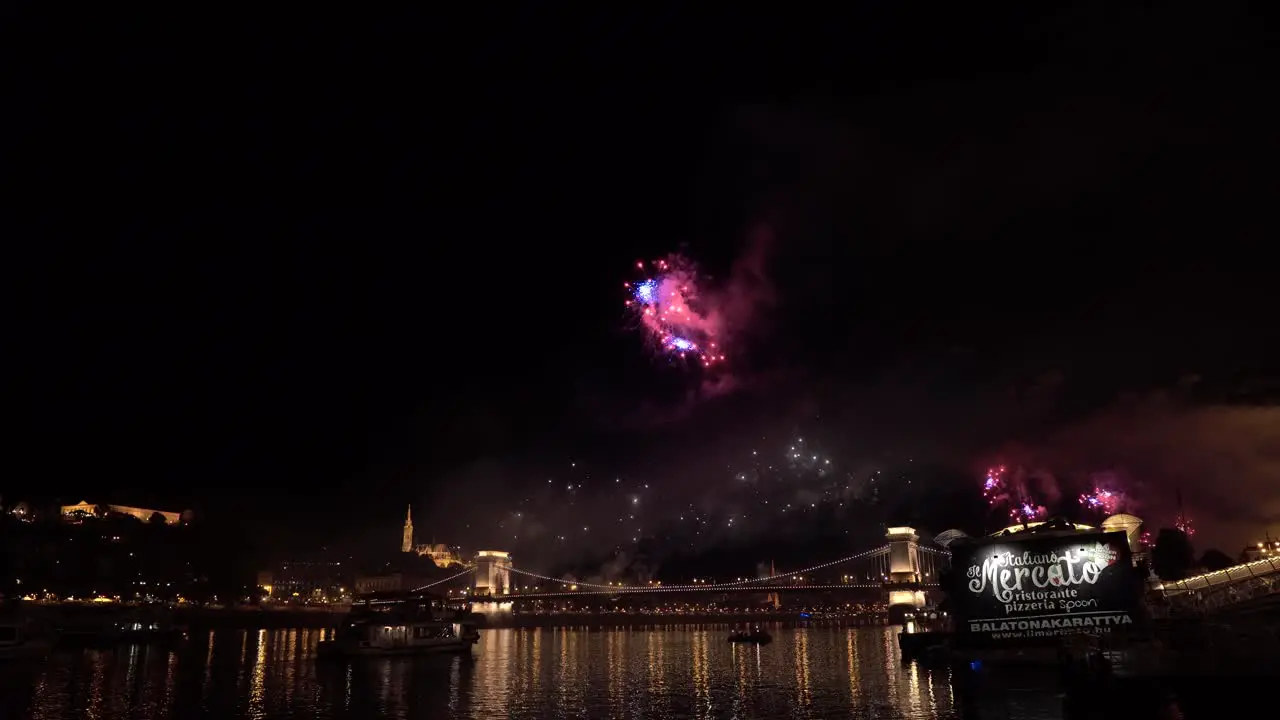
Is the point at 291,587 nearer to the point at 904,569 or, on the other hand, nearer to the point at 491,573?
the point at 491,573

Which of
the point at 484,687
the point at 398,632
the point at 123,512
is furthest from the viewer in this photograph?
the point at 123,512

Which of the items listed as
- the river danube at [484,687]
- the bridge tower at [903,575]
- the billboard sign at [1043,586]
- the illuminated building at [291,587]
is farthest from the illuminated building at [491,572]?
the billboard sign at [1043,586]

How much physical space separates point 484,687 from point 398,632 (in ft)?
81.4

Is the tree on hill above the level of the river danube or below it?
above

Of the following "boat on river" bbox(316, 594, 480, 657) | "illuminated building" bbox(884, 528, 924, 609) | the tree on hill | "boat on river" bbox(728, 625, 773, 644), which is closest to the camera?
"boat on river" bbox(316, 594, 480, 657)

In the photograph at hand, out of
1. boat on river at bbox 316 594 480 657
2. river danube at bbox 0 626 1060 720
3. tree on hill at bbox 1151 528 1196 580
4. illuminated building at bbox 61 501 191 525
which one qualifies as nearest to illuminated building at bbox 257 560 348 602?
illuminated building at bbox 61 501 191 525

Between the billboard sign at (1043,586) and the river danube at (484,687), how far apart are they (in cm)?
376

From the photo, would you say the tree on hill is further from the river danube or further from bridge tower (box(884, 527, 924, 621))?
the river danube

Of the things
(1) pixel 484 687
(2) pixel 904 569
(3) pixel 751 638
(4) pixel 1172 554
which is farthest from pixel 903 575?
(1) pixel 484 687

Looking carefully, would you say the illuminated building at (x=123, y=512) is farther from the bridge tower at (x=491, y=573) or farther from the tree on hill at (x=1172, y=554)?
the tree on hill at (x=1172, y=554)

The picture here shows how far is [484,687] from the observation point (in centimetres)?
3794

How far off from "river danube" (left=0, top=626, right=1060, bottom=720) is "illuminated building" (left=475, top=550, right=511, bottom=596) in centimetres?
10437

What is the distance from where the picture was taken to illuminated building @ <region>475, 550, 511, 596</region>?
16088cm

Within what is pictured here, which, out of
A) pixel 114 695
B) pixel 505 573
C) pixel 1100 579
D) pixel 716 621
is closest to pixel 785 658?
pixel 1100 579
